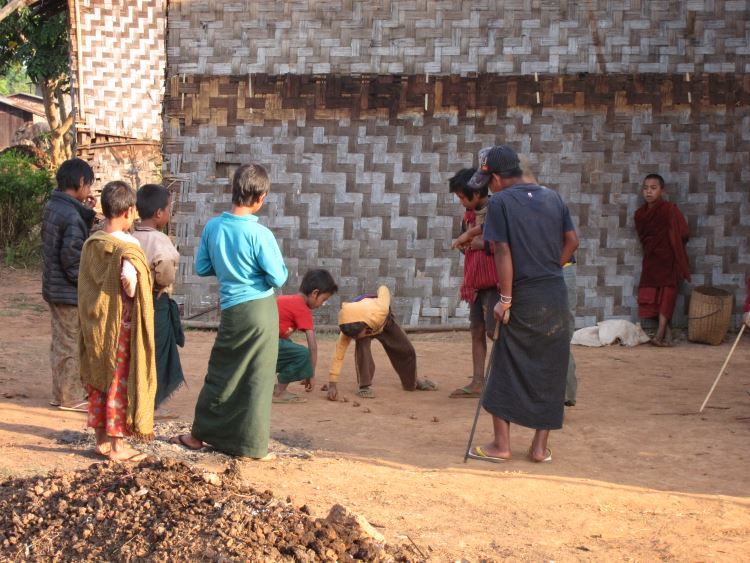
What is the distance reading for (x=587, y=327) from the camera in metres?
9.78

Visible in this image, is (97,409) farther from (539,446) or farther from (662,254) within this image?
(662,254)

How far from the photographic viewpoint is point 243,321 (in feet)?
17.0

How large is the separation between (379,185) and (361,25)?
1626 millimetres

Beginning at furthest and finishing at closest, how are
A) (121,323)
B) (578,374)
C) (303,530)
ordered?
(578,374) < (121,323) < (303,530)

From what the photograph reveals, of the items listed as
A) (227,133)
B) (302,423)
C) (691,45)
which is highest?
(691,45)

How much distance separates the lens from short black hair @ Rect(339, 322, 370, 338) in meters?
6.94

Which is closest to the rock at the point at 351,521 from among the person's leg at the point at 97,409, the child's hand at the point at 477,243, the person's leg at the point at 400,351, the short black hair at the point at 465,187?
the person's leg at the point at 97,409

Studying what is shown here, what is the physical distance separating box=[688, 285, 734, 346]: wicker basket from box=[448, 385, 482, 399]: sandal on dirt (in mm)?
3379

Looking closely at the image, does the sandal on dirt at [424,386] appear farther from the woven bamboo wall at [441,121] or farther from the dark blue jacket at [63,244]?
the dark blue jacket at [63,244]

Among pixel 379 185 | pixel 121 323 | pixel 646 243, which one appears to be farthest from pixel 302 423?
pixel 646 243

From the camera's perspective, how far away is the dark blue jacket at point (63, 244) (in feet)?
20.8

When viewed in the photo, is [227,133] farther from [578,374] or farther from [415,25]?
[578,374]

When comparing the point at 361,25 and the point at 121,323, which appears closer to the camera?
the point at 121,323

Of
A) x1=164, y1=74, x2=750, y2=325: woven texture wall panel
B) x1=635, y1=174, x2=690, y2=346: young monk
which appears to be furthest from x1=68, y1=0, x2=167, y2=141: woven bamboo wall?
x1=635, y1=174, x2=690, y2=346: young monk
